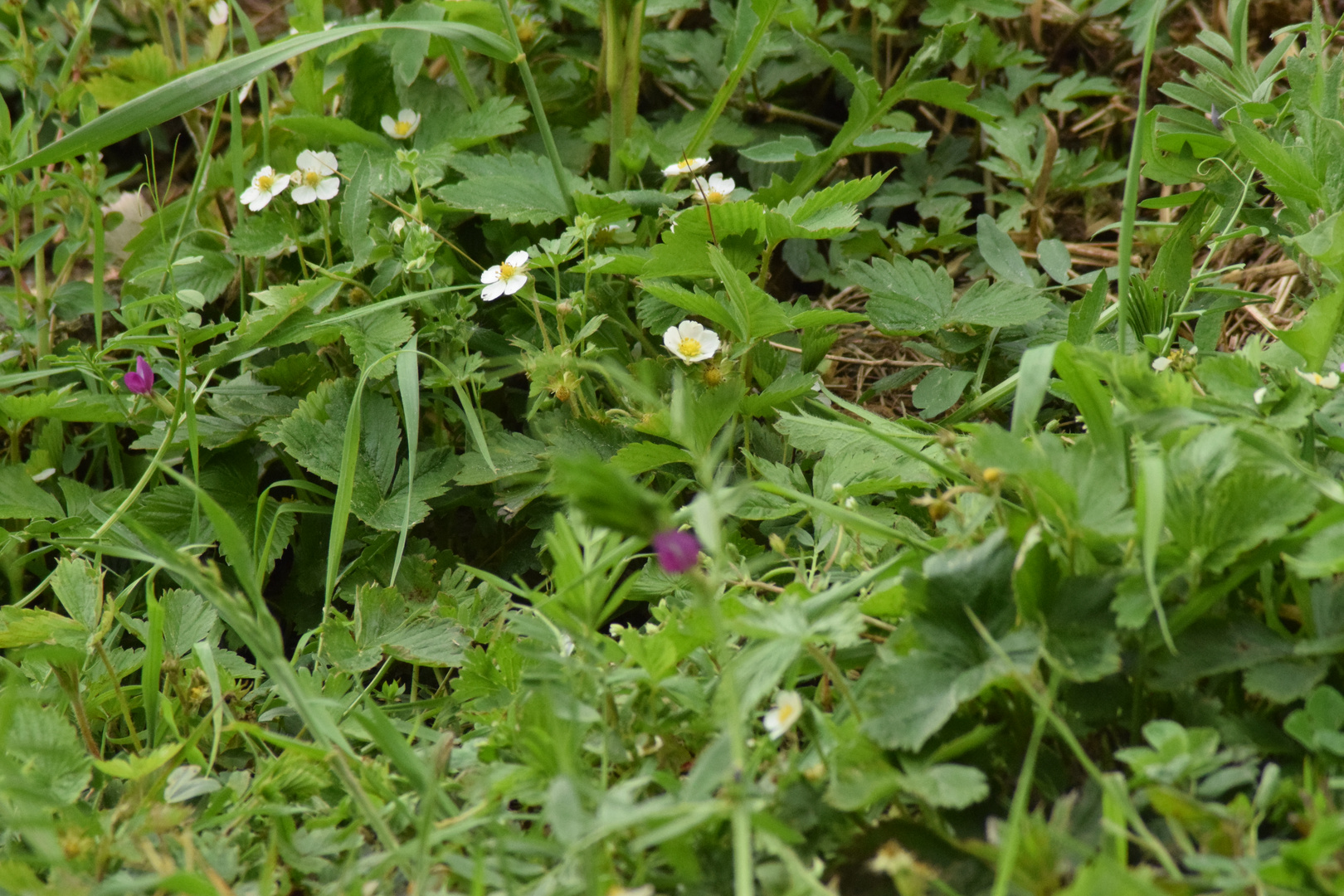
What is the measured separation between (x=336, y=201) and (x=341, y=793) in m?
1.16

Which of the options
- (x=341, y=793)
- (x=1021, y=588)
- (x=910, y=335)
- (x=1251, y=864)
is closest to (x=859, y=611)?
(x=1021, y=588)

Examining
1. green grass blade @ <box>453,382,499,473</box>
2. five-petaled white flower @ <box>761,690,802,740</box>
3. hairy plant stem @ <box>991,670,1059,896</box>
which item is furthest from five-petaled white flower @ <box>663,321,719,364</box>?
hairy plant stem @ <box>991,670,1059,896</box>

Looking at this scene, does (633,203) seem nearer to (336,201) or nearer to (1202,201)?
(336,201)

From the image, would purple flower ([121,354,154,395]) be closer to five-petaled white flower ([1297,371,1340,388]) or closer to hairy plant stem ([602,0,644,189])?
hairy plant stem ([602,0,644,189])

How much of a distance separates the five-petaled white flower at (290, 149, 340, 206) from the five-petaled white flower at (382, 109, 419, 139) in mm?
153

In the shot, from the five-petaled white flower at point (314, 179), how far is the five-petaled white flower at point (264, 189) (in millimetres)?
22

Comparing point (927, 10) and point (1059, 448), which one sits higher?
point (927, 10)

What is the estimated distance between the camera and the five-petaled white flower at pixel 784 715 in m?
0.87

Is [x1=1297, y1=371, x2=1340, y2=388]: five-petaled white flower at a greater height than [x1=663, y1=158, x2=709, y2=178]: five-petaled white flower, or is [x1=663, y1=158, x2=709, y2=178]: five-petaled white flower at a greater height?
[x1=663, y1=158, x2=709, y2=178]: five-petaled white flower

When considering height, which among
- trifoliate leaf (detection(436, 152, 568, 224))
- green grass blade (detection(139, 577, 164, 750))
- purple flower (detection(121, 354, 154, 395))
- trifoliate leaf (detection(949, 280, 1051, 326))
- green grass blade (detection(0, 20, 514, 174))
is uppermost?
green grass blade (detection(0, 20, 514, 174))

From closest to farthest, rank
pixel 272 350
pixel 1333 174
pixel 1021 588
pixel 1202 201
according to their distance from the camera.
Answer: pixel 1021 588 < pixel 1333 174 < pixel 1202 201 < pixel 272 350

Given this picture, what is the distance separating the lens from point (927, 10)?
76.9 inches

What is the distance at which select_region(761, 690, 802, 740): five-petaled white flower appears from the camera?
2.85ft

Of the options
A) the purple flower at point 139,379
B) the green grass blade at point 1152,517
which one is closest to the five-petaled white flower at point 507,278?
the purple flower at point 139,379
